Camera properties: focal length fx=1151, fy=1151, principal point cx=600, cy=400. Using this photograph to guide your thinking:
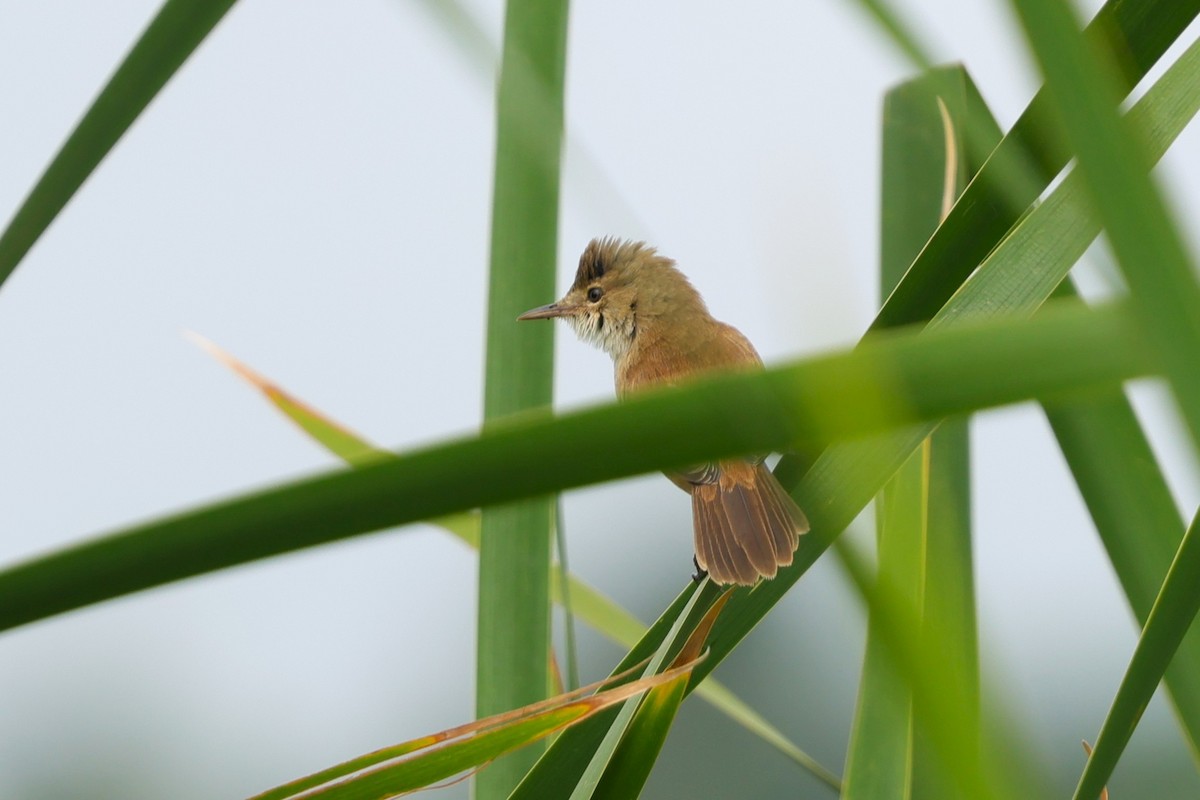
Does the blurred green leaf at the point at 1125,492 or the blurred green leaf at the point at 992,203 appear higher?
the blurred green leaf at the point at 992,203

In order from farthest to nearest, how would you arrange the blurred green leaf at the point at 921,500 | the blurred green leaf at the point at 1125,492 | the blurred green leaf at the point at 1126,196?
the blurred green leaf at the point at 1125,492 < the blurred green leaf at the point at 921,500 < the blurred green leaf at the point at 1126,196

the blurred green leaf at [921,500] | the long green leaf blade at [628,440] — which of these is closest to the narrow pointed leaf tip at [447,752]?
the blurred green leaf at [921,500]

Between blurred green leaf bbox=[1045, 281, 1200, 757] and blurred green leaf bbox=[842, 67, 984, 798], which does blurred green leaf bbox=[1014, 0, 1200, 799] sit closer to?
blurred green leaf bbox=[842, 67, 984, 798]

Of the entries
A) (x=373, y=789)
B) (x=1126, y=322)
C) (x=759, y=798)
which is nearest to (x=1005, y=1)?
(x=1126, y=322)

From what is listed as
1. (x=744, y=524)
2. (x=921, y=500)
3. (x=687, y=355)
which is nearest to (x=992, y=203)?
(x=921, y=500)

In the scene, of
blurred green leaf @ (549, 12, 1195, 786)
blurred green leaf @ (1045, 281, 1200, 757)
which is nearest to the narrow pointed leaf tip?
blurred green leaf @ (549, 12, 1195, 786)

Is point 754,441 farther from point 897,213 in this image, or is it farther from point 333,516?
point 897,213

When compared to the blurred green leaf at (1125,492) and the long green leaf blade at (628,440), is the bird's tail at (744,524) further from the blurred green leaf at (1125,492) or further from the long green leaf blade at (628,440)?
the long green leaf blade at (628,440)
